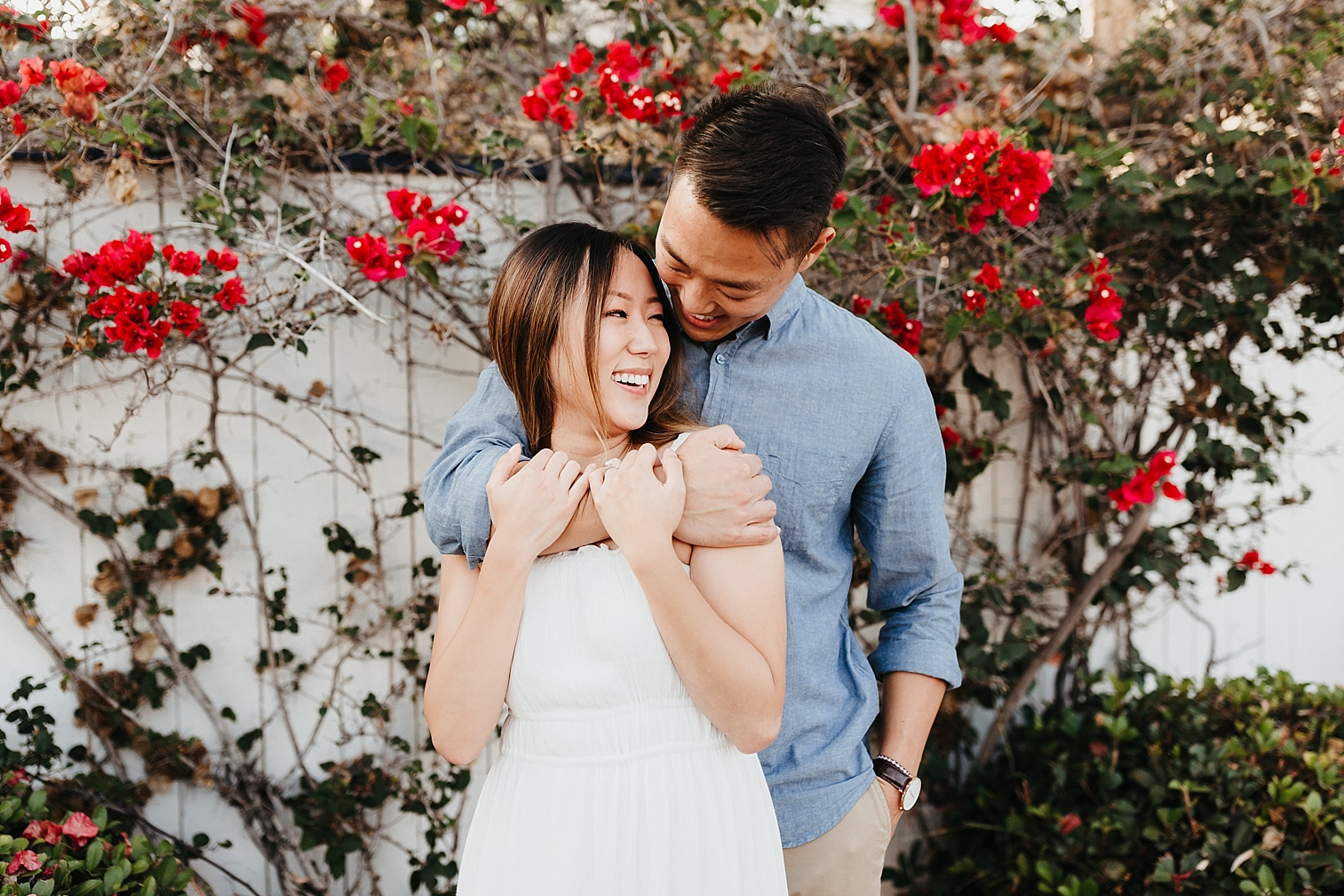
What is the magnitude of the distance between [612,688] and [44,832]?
56.8 inches

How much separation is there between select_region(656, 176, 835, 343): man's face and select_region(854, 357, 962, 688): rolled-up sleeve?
1.02 feet

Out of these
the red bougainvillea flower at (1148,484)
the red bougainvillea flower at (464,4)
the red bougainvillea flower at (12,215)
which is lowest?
the red bougainvillea flower at (1148,484)

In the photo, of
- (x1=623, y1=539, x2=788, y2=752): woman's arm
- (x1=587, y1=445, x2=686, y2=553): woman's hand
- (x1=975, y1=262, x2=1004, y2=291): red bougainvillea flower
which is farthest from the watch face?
(x1=975, y1=262, x2=1004, y2=291): red bougainvillea flower

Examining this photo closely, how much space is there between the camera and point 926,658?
1.56 metres

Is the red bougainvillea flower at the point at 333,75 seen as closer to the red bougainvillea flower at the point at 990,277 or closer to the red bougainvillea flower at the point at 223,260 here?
the red bougainvillea flower at the point at 223,260

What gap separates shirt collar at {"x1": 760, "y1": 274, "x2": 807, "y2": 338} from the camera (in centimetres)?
146

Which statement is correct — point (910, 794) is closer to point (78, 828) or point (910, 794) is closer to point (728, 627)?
point (728, 627)

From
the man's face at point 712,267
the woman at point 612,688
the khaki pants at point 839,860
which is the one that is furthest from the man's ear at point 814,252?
the khaki pants at point 839,860

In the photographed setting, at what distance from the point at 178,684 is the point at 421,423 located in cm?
91

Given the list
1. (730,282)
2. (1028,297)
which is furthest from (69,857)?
(1028,297)

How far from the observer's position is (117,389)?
212cm

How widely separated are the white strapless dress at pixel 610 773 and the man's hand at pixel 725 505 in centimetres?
12

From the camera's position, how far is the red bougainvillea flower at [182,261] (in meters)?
1.83

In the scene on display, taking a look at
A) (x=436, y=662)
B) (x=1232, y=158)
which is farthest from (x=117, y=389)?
(x=1232, y=158)
